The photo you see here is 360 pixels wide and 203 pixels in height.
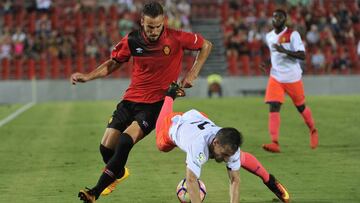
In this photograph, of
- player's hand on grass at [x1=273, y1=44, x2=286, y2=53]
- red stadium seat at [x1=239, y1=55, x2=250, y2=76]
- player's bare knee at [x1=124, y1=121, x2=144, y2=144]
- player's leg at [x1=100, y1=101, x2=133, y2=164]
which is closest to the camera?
player's bare knee at [x1=124, y1=121, x2=144, y2=144]

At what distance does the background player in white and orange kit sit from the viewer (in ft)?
48.0

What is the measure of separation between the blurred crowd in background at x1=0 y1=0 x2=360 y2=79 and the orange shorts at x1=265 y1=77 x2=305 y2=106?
2107 centimetres

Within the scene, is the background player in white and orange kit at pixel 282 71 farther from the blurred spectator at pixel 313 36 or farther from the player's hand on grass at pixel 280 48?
the blurred spectator at pixel 313 36

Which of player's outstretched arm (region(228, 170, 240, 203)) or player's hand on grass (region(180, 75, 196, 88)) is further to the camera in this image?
player's hand on grass (region(180, 75, 196, 88))

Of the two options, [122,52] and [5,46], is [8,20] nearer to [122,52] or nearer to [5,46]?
[5,46]

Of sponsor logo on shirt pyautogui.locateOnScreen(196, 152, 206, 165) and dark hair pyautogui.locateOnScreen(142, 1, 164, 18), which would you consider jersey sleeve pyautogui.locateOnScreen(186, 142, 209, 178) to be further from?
dark hair pyautogui.locateOnScreen(142, 1, 164, 18)

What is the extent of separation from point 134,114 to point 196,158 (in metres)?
2.01

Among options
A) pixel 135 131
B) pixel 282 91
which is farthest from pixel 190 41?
pixel 282 91

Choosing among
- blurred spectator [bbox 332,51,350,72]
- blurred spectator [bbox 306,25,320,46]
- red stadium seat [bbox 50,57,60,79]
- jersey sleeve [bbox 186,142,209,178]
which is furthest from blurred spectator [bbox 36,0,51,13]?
jersey sleeve [bbox 186,142,209,178]

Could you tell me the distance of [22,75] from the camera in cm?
3706

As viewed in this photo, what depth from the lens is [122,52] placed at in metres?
9.88

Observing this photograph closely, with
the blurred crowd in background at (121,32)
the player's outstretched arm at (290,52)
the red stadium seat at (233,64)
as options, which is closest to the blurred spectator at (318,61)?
the blurred crowd in background at (121,32)

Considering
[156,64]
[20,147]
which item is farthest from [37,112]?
[156,64]

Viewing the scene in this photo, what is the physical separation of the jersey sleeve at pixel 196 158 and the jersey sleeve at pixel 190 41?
2061mm
